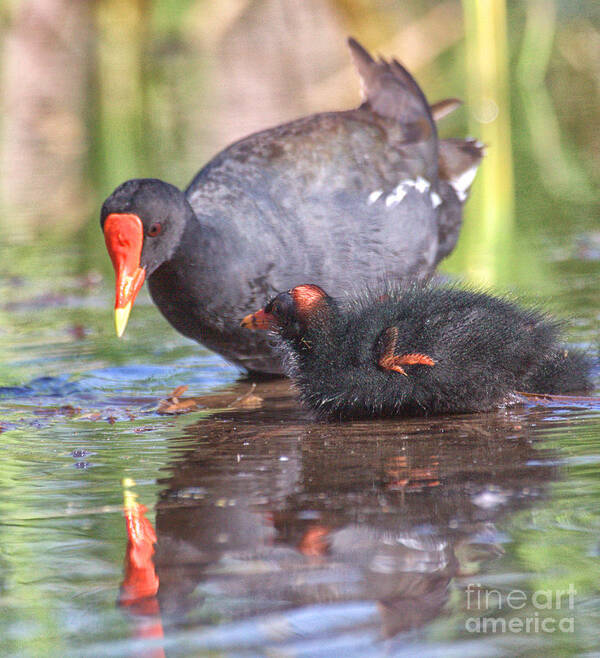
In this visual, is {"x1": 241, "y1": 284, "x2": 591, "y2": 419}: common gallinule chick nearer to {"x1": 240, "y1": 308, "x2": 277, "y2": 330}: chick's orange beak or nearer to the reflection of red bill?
{"x1": 240, "y1": 308, "x2": 277, "y2": 330}: chick's orange beak

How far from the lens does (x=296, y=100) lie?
44.9ft

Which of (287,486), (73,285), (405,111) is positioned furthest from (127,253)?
(73,285)

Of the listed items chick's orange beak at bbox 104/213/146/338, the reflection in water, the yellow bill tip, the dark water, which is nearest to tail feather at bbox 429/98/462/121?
the dark water

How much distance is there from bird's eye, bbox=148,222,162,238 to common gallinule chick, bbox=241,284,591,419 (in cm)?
61

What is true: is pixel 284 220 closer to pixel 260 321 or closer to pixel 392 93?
pixel 260 321

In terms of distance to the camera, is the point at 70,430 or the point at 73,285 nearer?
the point at 70,430

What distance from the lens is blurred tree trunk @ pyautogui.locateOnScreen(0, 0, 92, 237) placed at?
9.58 metres

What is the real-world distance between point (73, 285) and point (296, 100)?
24.0ft

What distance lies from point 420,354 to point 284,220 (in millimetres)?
1247

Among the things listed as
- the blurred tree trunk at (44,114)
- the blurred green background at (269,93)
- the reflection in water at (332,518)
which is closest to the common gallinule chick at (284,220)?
the reflection in water at (332,518)

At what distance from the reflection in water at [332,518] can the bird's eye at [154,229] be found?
797mm

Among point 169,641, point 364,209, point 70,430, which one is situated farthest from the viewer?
point 364,209

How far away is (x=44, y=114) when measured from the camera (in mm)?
14180

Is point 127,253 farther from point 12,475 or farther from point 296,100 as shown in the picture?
point 296,100
